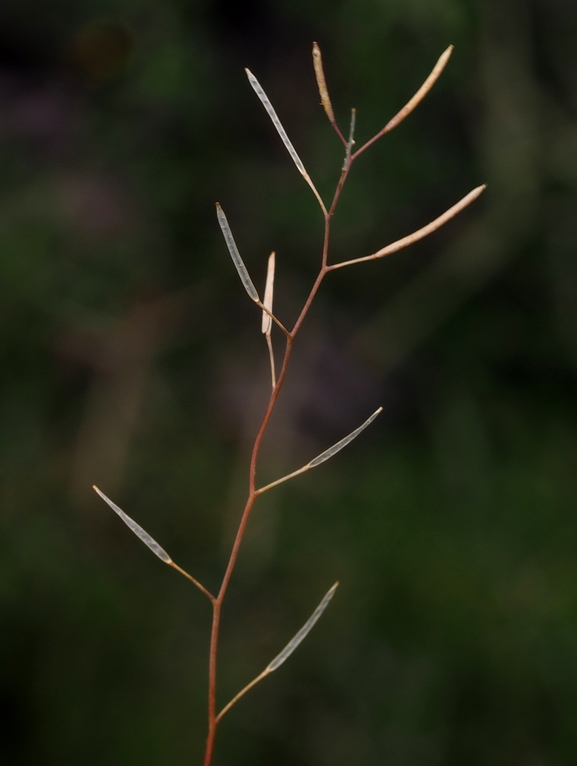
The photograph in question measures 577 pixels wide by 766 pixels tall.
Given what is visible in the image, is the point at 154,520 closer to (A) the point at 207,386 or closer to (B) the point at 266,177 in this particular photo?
(A) the point at 207,386

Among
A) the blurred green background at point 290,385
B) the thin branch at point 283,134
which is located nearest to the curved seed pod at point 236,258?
the thin branch at point 283,134

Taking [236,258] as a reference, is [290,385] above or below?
below

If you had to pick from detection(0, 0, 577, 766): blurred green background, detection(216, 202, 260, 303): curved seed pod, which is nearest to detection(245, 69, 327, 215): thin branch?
detection(216, 202, 260, 303): curved seed pod

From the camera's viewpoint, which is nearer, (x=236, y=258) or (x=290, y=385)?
(x=236, y=258)

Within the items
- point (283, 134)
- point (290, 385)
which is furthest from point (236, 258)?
point (290, 385)

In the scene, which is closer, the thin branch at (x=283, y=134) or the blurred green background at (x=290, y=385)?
the thin branch at (x=283, y=134)

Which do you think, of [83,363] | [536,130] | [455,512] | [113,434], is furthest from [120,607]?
[536,130]

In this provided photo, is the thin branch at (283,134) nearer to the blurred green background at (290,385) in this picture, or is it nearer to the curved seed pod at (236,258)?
the curved seed pod at (236,258)

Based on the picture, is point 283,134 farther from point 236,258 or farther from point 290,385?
point 290,385
